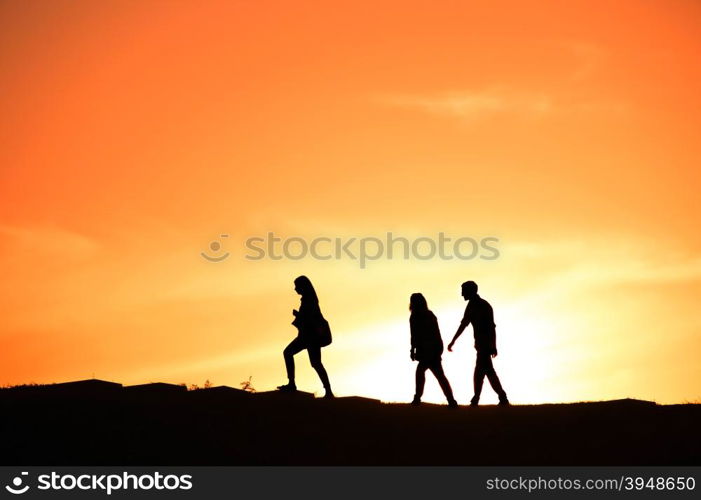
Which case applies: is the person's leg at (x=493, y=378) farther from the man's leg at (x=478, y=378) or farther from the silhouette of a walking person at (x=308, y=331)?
the silhouette of a walking person at (x=308, y=331)

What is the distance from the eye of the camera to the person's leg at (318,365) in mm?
25797

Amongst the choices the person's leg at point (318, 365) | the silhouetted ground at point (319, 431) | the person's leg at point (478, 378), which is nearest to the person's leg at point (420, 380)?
the silhouetted ground at point (319, 431)

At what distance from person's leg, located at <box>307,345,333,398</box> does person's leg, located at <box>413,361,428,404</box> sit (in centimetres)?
176

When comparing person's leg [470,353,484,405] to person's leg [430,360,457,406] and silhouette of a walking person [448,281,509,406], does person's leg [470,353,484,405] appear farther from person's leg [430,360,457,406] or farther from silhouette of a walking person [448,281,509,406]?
person's leg [430,360,457,406]

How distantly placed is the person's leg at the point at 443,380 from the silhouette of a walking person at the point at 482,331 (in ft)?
1.41

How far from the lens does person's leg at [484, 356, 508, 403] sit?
25.9m

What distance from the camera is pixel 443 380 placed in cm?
2591

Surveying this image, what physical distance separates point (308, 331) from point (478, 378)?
11.9 ft
